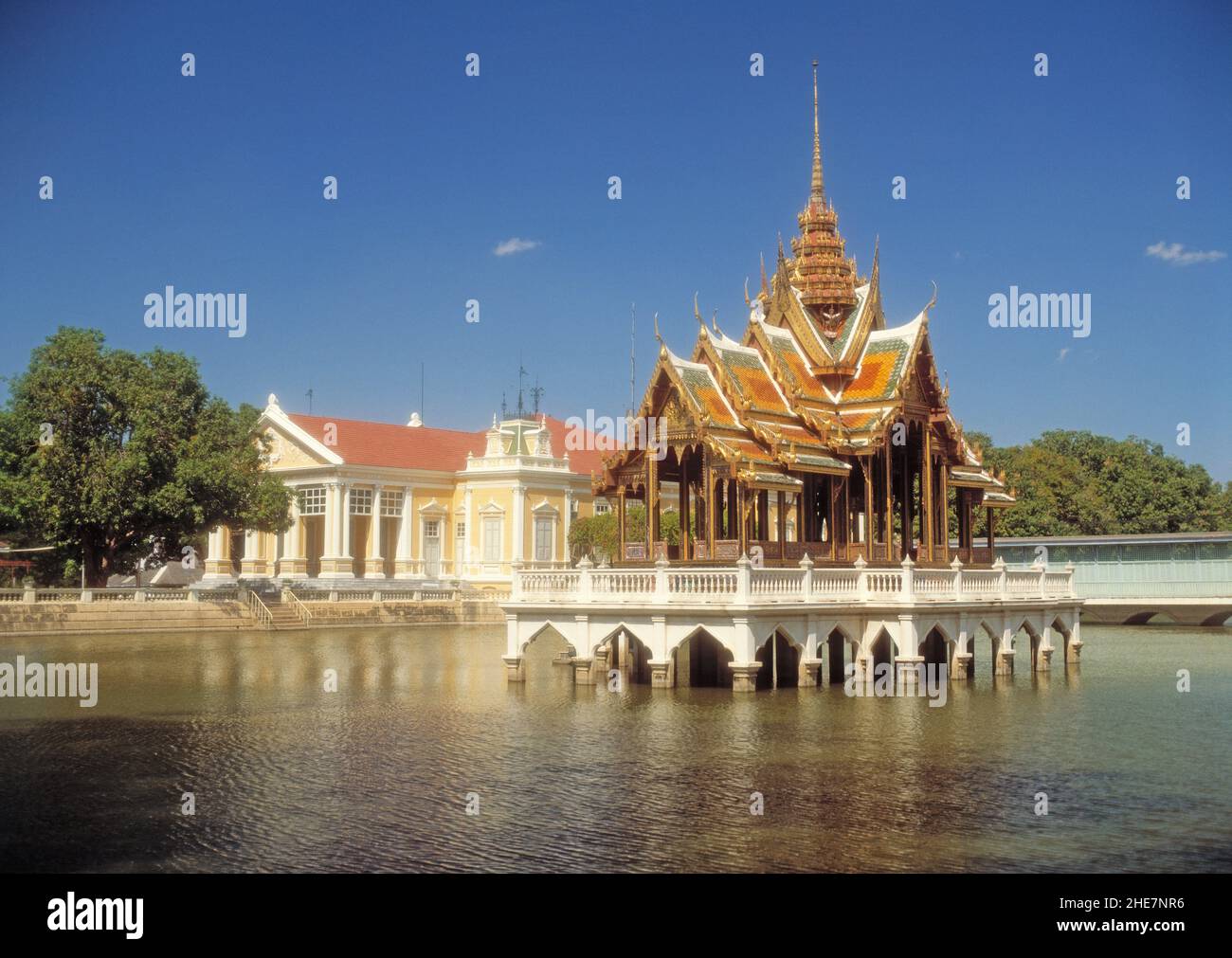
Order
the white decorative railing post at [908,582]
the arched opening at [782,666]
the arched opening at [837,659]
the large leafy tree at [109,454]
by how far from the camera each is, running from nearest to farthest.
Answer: the white decorative railing post at [908,582]
the arched opening at [782,666]
the arched opening at [837,659]
the large leafy tree at [109,454]

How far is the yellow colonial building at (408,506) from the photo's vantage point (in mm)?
75938

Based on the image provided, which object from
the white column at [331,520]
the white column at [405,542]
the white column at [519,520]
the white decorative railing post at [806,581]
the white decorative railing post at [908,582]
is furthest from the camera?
the white column at [405,542]

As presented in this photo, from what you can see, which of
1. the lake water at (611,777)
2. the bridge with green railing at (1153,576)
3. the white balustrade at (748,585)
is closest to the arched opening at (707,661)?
A: the lake water at (611,777)

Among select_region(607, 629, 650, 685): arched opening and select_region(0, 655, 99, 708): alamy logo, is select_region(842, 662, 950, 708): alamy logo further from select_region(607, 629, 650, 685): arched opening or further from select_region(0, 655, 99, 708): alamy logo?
select_region(0, 655, 99, 708): alamy logo

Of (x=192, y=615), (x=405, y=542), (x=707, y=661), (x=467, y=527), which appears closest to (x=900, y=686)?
(x=707, y=661)

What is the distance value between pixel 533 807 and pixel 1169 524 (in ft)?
257

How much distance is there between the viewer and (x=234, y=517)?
57344 millimetres

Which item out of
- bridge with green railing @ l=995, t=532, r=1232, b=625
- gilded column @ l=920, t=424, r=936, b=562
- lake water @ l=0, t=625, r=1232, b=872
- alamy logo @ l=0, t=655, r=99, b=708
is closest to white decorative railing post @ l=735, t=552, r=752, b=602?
lake water @ l=0, t=625, r=1232, b=872

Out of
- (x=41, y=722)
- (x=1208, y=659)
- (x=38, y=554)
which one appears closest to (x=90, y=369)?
(x=38, y=554)

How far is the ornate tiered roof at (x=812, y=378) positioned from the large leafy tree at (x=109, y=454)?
89.4 feet

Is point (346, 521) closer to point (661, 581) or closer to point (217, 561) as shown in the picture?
point (217, 561)
